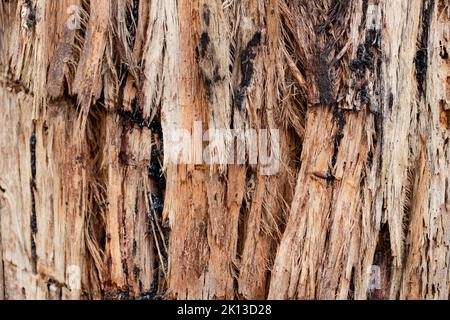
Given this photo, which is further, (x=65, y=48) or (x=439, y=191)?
(x=439, y=191)

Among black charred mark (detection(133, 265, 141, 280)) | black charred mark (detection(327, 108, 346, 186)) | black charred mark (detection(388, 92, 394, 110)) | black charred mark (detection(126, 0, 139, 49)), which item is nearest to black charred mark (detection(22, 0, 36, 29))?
black charred mark (detection(126, 0, 139, 49))

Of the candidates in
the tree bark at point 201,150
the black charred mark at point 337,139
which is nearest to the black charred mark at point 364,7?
the tree bark at point 201,150

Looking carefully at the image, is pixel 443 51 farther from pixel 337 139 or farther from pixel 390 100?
pixel 337 139

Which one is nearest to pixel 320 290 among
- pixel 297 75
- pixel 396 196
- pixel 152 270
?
pixel 396 196

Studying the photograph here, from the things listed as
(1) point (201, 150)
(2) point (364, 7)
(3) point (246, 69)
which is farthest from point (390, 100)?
(1) point (201, 150)

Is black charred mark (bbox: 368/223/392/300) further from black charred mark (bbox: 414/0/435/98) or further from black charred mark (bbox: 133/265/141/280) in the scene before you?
black charred mark (bbox: 133/265/141/280)

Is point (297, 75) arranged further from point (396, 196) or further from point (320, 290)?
point (320, 290)
